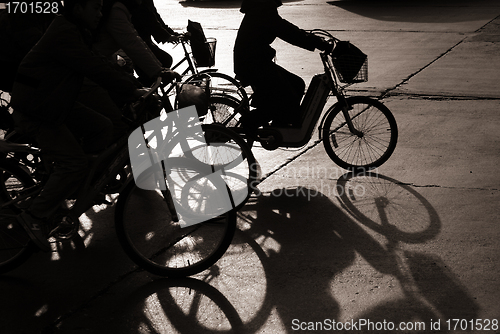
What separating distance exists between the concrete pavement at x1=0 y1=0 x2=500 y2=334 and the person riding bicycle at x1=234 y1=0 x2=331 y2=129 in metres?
0.68

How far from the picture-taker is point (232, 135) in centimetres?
479

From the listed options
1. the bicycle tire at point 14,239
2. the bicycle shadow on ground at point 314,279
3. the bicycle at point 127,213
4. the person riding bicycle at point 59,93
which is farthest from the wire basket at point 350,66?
the bicycle tire at point 14,239

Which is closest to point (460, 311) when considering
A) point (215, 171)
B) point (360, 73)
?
point (215, 171)

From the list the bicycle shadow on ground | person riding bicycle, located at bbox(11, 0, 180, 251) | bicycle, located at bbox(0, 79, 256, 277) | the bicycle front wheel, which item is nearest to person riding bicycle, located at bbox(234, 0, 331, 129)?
the bicycle shadow on ground

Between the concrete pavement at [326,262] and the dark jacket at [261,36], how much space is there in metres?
1.20

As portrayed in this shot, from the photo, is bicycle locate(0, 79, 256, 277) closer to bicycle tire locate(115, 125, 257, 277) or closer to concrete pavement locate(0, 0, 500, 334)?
bicycle tire locate(115, 125, 257, 277)

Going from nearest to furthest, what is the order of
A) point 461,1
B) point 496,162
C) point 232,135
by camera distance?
1. point 232,135
2. point 496,162
3. point 461,1

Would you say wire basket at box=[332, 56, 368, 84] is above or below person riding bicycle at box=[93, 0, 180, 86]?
below

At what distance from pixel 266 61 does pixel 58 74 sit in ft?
7.44

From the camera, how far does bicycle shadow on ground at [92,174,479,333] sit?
3621 mm

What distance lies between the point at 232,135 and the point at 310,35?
133 cm

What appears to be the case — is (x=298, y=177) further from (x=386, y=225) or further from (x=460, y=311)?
(x=460, y=311)

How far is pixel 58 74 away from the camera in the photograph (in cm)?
383

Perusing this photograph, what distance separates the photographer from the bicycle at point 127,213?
13.1 ft
